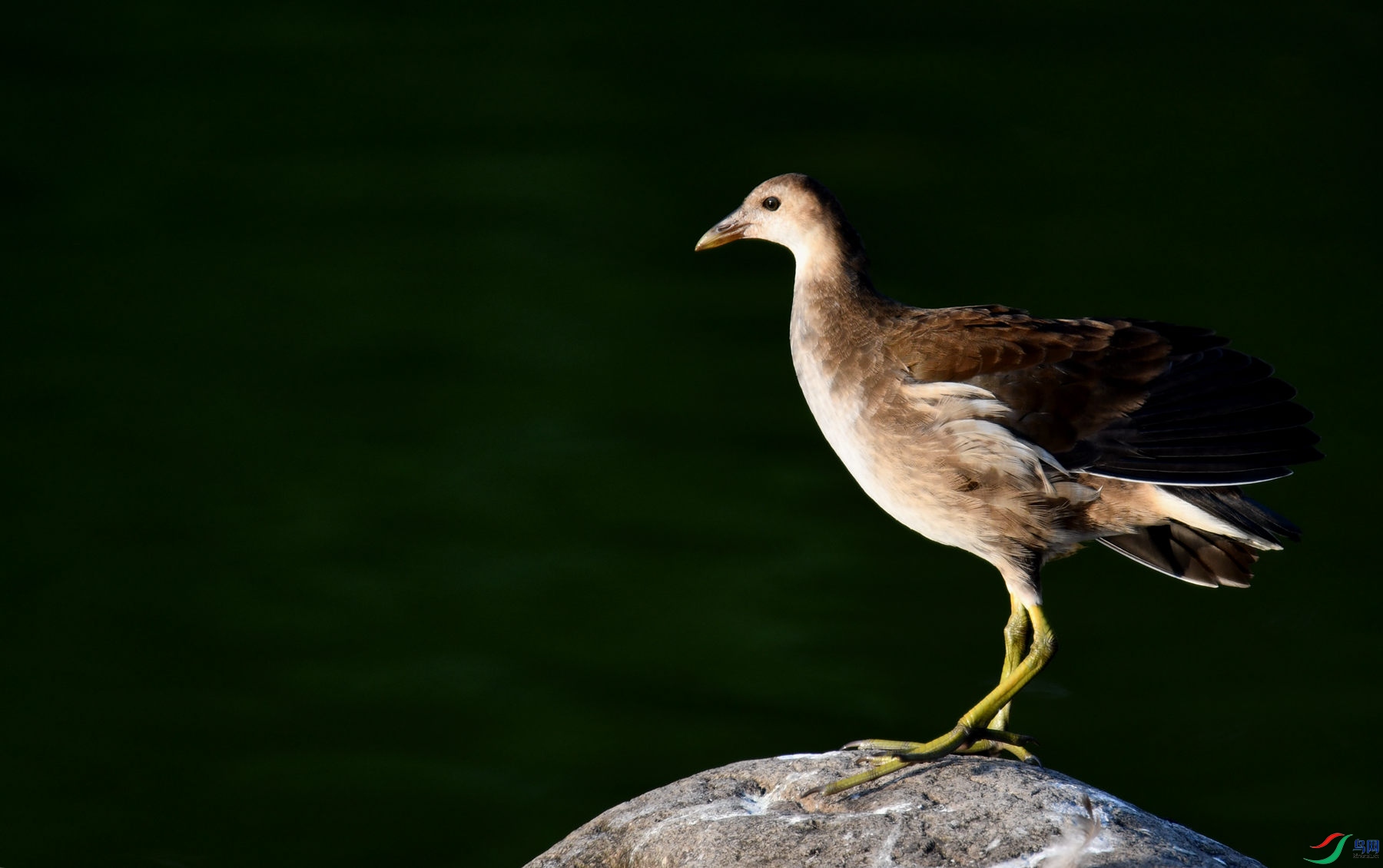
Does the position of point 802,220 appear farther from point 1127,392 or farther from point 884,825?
point 884,825

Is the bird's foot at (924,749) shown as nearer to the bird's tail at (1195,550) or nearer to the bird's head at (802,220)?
the bird's tail at (1195,550)

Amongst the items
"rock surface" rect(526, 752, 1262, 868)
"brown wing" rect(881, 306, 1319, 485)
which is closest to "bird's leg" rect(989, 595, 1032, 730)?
"rock surface" rect(526, 752, 1262, 868)

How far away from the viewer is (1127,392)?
443 centimetres

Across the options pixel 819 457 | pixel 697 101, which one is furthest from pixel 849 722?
pixel 697 101

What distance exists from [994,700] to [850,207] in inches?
240

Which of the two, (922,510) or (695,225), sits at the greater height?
(695,225)

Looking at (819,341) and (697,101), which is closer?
(819,341)

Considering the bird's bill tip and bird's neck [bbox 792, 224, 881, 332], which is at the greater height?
the bird's bill tip

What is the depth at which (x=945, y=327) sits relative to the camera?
4543mm

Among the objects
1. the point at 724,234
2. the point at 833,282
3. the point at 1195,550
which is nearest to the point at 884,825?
the point at 1195,550

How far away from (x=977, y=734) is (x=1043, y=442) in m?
0.87

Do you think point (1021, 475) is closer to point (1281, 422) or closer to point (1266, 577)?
point (1281, 422)

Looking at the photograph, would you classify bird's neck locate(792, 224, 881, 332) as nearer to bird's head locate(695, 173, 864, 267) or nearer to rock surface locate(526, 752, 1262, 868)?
bird's head locate(695, 173, 864, 267)

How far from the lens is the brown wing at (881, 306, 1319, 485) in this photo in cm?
428
